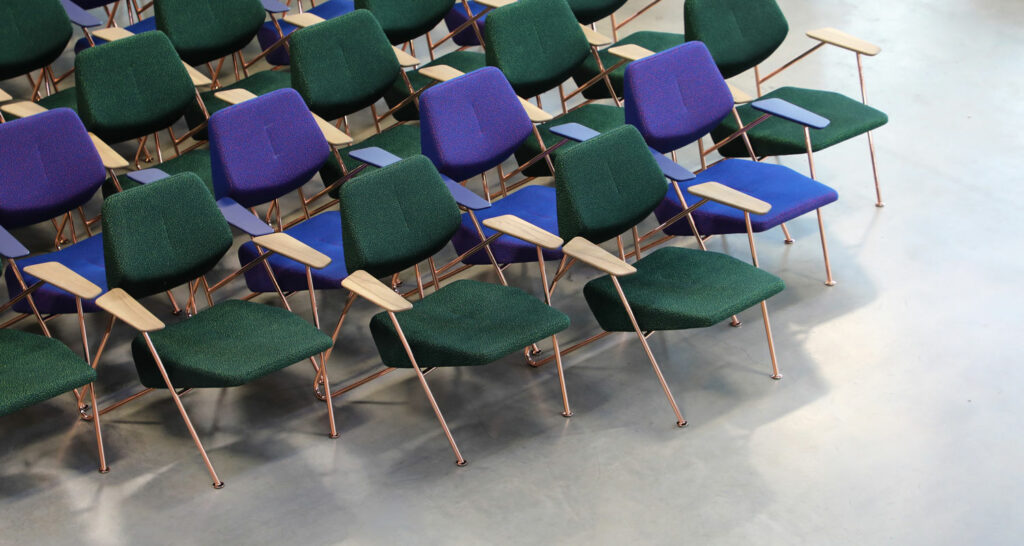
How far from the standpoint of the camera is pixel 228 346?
15.0ft

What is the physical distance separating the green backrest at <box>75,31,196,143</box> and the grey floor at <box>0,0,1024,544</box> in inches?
35.2

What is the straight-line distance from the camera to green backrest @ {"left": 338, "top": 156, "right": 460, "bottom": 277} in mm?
4801

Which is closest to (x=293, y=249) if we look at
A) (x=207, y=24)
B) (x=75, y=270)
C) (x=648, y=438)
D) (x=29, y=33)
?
(x=75, y=270)

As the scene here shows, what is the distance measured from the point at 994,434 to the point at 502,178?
2696 millimetres

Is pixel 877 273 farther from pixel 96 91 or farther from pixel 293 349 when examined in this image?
pixel 96 91

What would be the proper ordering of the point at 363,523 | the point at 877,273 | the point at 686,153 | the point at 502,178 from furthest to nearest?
the point at 686,153 < the point at 502,178 < the point at 877,273 < the point at 363,523

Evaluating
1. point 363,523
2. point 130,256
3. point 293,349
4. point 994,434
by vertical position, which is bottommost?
point 994,434

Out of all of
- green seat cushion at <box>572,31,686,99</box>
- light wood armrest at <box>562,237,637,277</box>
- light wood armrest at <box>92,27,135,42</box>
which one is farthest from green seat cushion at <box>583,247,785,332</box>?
light wood armrest at <box>92,27,135,42</box>

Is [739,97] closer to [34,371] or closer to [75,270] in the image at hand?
[75,270]

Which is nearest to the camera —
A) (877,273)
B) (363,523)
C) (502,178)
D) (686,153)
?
(363,523)

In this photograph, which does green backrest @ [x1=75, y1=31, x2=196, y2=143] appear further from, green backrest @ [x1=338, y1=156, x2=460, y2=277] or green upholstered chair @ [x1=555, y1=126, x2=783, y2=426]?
green upholstered chair @ [x1=555, y1=126, x2=783, y2=426]

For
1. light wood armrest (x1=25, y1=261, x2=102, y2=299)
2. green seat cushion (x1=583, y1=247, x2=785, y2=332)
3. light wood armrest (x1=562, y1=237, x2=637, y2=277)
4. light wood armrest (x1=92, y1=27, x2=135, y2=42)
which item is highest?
light wood armrest (x1=92, y1=27, x2=135, y2=42)

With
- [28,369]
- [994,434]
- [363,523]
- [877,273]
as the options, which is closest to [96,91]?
[28,369]

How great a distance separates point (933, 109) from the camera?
6906mm
